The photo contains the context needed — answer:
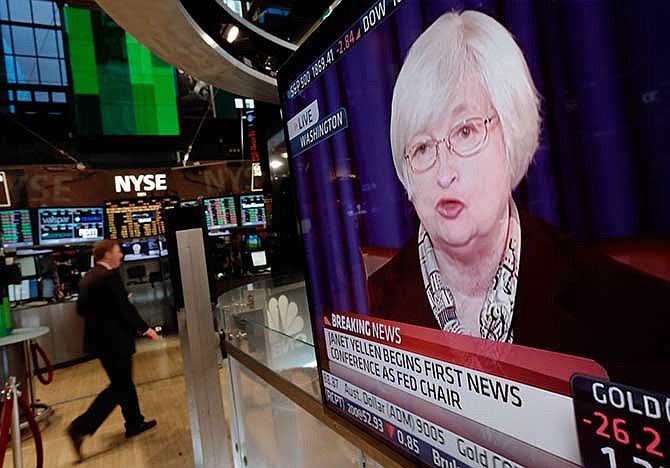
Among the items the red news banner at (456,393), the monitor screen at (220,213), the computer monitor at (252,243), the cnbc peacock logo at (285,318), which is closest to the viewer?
the red news banner at (456,393)

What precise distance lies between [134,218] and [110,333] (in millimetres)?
4190

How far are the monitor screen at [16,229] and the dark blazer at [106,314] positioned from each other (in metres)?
3.89

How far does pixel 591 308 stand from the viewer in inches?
23.1

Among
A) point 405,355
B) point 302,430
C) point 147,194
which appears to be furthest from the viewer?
point 147,194

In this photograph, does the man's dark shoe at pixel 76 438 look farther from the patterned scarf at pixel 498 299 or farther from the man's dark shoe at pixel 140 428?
the patterned scarf at pixel 498 299

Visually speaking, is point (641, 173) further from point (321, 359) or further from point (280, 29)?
point (280, 29)

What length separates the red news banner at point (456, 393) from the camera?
0.64 meters

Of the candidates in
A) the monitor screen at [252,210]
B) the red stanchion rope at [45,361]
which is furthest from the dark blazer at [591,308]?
the monitor screen at [252,210]

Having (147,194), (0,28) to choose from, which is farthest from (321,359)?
(0,28)

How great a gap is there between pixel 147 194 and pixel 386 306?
7888mm

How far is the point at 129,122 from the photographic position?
838cm

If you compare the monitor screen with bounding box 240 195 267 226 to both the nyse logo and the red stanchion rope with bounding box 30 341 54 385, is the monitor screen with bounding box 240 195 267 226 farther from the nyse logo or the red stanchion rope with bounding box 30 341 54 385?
the red stanchion rope with bounding box 30 341 54 385

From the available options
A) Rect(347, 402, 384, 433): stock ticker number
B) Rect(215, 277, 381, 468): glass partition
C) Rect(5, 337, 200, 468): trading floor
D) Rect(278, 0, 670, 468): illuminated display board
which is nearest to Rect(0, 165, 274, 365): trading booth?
Rect(5, 337, 200, 468): trading floor

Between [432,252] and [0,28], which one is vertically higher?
[0,28]
